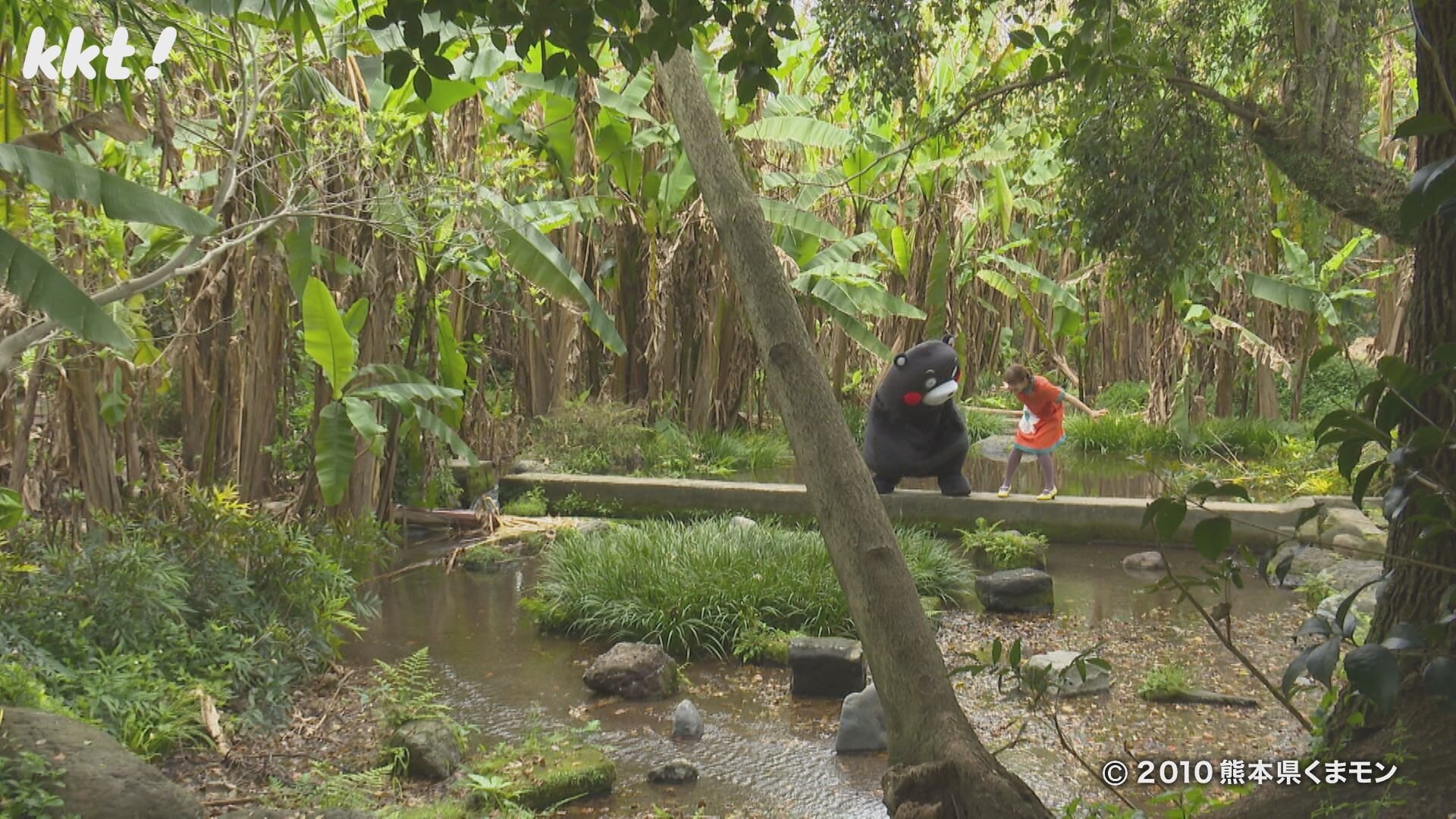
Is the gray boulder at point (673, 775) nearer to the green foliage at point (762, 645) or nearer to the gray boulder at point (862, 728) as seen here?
the gray boulder at point (862, 728)

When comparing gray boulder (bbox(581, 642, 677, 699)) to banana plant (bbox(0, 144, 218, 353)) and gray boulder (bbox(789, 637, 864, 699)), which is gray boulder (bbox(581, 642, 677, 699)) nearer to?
gray boulder (bbox(789, 637, 864, 699))

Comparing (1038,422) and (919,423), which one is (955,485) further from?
(1038,422)

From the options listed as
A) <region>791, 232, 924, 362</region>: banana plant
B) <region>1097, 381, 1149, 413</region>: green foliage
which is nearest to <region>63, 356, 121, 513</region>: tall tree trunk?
<region>791, 232, 924, 362</region>: banana plant

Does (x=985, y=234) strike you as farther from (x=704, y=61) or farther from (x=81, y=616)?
(x=81, y=616)

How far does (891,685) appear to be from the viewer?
3.43 meters

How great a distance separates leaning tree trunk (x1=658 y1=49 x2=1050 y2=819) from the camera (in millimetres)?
3178

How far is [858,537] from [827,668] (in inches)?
103

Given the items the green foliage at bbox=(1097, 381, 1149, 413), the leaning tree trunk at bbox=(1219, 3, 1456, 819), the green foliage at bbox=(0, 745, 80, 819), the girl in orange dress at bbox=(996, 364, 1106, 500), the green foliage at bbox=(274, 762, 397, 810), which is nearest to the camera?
the leaning tree trunk at bbox=(1219, 3, 1456, 819)

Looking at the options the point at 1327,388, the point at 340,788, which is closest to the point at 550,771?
the point at 340,788

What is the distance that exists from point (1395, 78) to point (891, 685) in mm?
13253

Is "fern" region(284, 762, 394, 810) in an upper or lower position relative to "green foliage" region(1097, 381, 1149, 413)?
lower

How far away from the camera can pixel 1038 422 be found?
9945mm

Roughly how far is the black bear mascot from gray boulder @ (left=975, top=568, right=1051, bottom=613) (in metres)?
2.01

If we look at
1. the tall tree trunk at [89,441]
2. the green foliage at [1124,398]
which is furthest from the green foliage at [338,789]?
the green foliage at [1124,398]
